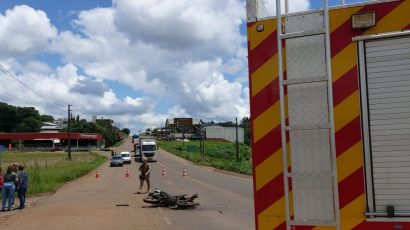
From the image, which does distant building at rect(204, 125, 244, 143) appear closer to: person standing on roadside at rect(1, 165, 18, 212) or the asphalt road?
the asphalt road

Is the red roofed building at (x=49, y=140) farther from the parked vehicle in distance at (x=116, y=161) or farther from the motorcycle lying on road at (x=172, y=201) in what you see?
the motorcycle lying on road at (x=172, y=201)

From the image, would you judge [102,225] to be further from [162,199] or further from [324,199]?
[324,199]

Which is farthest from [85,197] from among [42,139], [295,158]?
[42,139]

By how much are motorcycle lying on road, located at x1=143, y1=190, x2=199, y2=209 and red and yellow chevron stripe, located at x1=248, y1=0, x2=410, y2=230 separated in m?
14.3

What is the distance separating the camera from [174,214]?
52.5 feet

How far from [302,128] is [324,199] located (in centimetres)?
46

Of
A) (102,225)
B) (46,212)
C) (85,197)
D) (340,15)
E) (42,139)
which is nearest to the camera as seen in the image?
(340,15)

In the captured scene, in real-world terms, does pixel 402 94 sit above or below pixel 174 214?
above

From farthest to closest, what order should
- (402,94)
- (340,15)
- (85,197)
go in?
(85,197) < (340,15) < (402,94)

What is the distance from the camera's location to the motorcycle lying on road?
17.6 m

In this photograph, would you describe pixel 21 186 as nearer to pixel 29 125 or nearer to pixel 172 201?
pixel 172 201

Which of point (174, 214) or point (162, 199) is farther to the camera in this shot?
point (162, 199)

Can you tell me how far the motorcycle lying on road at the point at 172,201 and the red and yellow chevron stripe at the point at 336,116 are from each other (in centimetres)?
1430

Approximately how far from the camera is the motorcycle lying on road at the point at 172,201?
17578mm
